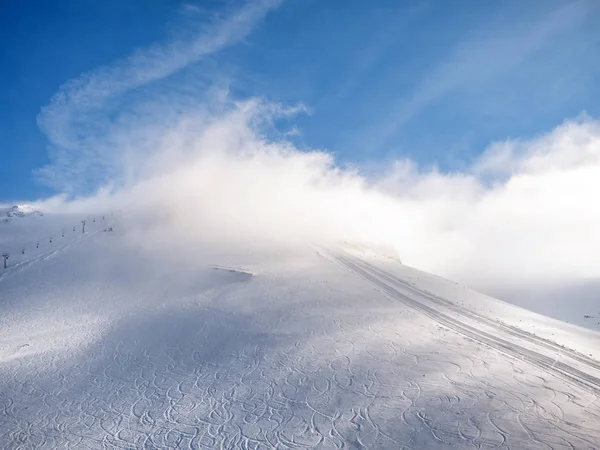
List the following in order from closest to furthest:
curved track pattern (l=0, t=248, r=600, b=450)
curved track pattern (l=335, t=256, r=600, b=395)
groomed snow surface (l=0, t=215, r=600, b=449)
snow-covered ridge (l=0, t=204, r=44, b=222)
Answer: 1. curved track pattern (l=0, t=248, r=600, b=450)
2. groomed snow surface (l=0, t=215, r=600, b=449)
3. curved track pattern (l=335, t=256, r=600, b=395)
4. snow-covered ridge (l=0, t=204, r=44, b=222)

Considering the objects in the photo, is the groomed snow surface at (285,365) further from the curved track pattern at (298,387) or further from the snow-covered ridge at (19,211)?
the snow-covered ridge at (19,211)

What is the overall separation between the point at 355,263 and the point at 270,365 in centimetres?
2411

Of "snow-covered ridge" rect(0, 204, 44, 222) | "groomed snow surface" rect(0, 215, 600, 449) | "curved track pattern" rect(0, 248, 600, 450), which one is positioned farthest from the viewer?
"snow-covered ridge" rect(0, 204, 44, 222)

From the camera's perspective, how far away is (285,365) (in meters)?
20.8

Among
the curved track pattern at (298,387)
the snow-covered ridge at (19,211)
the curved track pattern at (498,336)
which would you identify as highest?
the curved track pattern at (498,336)

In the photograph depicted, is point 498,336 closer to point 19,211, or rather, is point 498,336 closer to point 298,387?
point 298,387

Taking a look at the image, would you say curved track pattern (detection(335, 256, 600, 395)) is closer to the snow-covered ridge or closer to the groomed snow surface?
the groomed snow surface

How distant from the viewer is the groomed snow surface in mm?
15109

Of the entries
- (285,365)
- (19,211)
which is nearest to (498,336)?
(285,365)

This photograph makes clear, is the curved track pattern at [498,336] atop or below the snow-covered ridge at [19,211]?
atop

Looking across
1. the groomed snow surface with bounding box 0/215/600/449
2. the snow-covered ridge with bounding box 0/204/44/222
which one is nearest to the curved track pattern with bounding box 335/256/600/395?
the groomed snow surface with bounding box 0/215/600/449

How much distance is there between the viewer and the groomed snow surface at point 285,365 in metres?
15.1

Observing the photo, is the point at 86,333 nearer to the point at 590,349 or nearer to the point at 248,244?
the point at 248,244

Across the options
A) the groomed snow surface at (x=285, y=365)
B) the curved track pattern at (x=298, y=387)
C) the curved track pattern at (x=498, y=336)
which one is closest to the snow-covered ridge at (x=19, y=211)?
the groomed snow surface at (x=285, y=365)
